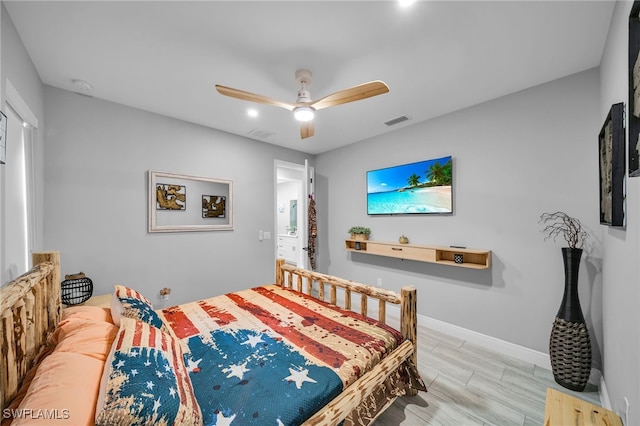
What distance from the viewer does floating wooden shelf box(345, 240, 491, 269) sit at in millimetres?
2752

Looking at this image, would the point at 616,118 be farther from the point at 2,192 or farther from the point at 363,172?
the point at 2,192

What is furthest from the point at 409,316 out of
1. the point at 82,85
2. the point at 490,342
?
the point at 82,85

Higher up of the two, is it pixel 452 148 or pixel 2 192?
pixel 452 148

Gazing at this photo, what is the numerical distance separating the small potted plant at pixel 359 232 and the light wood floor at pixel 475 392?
5.53 ft

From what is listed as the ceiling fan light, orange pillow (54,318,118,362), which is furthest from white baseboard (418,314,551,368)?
orange pillow (54,318,118,362)

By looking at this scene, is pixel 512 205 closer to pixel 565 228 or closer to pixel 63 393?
pixel 565 228

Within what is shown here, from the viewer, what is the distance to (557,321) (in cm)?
210

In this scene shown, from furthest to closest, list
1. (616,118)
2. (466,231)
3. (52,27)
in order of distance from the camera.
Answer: (466,231)
(52,27)
(616,118)

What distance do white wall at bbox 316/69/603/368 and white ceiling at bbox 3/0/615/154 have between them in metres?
0.29

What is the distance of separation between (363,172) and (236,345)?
314cm

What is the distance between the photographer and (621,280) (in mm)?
1451

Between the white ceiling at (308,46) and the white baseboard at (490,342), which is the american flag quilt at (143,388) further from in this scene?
the white baseboard at (490,342)

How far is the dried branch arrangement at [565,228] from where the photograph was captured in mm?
2213

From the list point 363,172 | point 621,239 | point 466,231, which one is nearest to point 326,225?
point 363,172
